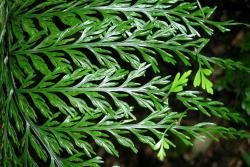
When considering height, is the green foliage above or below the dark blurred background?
above

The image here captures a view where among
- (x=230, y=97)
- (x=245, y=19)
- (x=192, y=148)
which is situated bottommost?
(x=192, y=148)


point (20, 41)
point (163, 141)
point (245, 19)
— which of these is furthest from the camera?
point (245, 19)

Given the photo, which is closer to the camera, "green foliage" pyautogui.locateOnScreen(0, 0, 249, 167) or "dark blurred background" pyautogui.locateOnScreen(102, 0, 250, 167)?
"green foliage" pyautogui.locateOnScreen(0, 0, 249, 167)

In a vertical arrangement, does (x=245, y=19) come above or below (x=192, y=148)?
above

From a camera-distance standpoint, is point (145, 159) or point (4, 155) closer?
point (4, 155)

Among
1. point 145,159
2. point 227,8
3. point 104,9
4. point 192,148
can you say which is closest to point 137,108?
point 145,159

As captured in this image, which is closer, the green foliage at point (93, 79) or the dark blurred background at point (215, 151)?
the green foliage at point (93, 79)

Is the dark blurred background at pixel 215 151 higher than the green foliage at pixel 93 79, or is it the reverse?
the green foliage at pixel 93 79

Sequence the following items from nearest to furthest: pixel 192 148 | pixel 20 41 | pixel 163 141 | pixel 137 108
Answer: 1. pixel 163 141
2. pixel 20 41
3. pixel 137 108
4. pixel 192 148

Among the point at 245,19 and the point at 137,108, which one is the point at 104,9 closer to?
the point at 245,19

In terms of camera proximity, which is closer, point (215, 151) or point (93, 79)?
point (93, 79)

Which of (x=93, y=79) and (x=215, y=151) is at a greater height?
(x=93, y=79)
